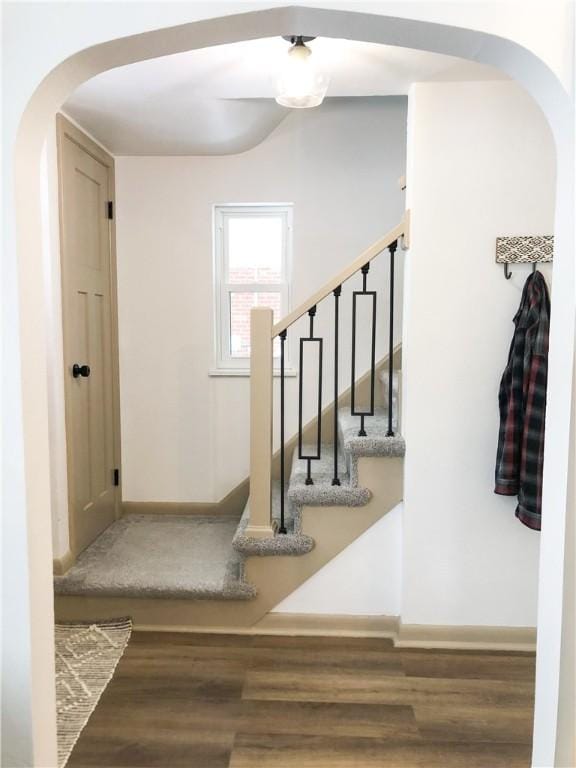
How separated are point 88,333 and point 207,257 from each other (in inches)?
33.7

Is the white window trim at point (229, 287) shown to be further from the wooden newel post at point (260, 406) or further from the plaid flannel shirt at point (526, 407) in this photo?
the plaid flannel shirt at point (526, 407)

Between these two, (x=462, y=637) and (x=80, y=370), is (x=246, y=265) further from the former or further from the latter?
(x=462, y=637)

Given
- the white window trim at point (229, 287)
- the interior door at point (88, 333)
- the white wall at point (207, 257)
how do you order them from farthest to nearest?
1. the white window trim at point (229, 287)
2. the white wall at point (207, 257)
3. the interior door at point (88, 333)

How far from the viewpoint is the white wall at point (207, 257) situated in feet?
11.0

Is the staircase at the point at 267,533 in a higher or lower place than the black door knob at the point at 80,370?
lower

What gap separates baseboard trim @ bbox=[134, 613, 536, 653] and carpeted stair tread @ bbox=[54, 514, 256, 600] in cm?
17

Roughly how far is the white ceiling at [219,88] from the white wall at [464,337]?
0.57 feet

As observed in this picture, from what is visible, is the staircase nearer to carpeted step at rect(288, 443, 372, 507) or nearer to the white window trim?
carpeted step at rect(288, 443, 372, 507)

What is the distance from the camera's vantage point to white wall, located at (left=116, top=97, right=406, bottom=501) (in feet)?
11.0

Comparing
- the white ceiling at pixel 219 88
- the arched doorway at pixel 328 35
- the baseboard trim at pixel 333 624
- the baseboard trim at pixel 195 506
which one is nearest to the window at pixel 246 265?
the white ceiling at pixel 219 88

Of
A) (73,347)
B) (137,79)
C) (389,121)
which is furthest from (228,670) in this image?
(389,121)

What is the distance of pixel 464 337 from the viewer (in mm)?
2451

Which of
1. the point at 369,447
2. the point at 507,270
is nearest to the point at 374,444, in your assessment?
the point at 369,447

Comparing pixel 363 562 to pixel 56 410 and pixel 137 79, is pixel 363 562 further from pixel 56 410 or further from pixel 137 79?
pixel 137 79
